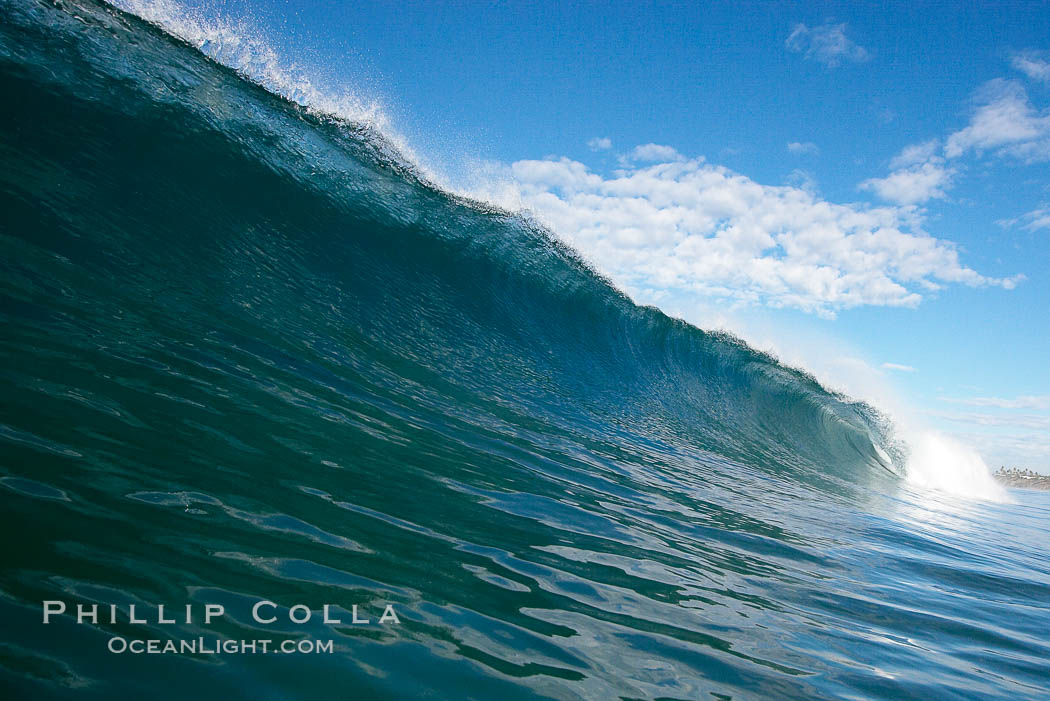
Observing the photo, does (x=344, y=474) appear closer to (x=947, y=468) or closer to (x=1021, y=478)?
(x=947, y=468)

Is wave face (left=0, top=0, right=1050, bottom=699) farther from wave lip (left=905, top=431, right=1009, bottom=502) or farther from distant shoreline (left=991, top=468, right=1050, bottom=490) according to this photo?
distant shoreline (left=991, top=468, right=1050, bottom=490)

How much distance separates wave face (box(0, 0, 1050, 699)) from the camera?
162 centimetres

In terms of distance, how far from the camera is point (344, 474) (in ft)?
8.88

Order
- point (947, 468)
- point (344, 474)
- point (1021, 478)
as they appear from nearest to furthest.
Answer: point (344, 474), point (947, 468), point (1021, 478)

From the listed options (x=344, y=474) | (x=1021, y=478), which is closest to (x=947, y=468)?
(x=344, y=474)

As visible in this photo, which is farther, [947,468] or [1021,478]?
[1021,478]

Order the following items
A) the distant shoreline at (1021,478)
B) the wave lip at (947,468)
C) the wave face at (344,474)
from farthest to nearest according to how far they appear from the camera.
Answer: the distant shoreline at (1021,478), the wave lip at (947,468), the wave face at (344,474)

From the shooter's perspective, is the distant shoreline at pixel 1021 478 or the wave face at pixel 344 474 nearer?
the wave face at pixel 344 474

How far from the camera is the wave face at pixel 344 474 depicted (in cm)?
162

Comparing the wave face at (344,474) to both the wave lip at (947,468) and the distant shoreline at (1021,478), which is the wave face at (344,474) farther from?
the distant shoreline at (1021,478)

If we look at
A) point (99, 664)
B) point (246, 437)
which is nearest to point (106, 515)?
point (99, 664)

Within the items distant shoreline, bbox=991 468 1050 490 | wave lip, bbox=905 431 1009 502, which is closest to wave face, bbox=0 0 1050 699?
wave lip, bbox=905 431 1009 502

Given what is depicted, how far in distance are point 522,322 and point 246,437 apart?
592 cm

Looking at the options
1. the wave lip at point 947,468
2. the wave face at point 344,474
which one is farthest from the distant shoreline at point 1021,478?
the wave face at point 344,474
